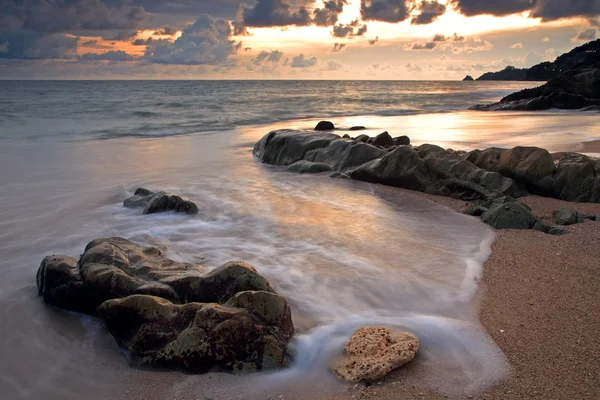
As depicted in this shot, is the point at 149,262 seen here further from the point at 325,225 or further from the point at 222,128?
the point at 222,128

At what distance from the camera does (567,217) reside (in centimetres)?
569

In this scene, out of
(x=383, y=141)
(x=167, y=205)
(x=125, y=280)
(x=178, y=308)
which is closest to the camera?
(x=178, y=308)

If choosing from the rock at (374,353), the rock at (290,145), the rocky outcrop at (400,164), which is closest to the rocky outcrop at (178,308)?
the rock at (374,353)

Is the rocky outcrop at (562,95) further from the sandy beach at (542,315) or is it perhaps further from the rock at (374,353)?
the rock at (374,353)

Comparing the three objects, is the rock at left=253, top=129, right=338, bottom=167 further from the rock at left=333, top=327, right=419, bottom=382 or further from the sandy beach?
the rock at left=333, top=327, right=419, bottom=382

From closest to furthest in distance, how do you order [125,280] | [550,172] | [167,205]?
[125,280]
[167,205]
[550,172]

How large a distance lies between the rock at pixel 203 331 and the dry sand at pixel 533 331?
118mm

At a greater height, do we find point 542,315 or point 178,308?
point 178,308

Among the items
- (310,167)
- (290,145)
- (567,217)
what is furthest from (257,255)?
(290,145)

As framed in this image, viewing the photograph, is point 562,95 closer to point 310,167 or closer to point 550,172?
point 550,172

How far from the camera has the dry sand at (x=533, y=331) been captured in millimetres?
2674

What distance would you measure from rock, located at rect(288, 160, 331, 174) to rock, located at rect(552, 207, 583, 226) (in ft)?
14.3

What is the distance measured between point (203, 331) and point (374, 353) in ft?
3.61

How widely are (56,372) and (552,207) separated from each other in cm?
622
